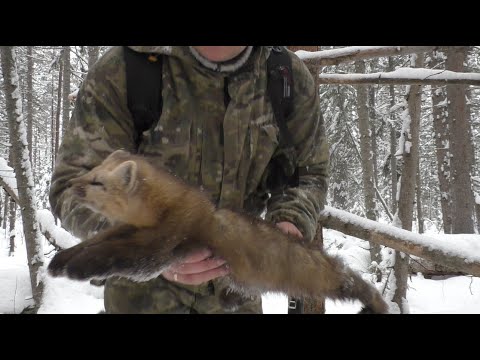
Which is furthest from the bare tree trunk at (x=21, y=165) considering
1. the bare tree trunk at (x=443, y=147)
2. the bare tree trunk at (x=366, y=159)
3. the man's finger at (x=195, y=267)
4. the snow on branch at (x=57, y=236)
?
the bare tree trunk at (x=443, y=147)

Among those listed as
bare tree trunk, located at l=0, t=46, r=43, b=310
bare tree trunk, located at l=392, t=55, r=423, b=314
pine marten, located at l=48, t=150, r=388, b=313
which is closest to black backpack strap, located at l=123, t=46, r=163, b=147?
pine marten, located at l=48, t=150, r=388, b=313

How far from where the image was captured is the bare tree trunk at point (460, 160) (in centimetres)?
1522

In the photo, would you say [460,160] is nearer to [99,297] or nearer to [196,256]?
[99,297]

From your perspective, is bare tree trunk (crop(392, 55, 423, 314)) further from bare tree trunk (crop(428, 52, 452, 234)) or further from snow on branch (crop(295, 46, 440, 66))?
bare tree trunk (crop(428, 52, 452, 234))

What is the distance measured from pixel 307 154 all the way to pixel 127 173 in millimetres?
1576

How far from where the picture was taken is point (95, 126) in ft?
8.73

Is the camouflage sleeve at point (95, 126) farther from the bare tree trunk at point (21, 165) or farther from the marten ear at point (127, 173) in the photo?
the bare tree trunk at point (21, 165)

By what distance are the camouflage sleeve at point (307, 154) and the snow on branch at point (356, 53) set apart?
3.84 ft

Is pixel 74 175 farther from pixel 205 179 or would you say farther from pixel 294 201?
pixel 294 201

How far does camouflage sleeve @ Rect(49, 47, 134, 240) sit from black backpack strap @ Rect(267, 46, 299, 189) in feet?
3.73

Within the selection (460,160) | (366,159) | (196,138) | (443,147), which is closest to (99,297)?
(196,138)

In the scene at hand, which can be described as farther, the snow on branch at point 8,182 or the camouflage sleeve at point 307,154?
the snow on branch at point 8,182

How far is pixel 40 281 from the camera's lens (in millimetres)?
9844
